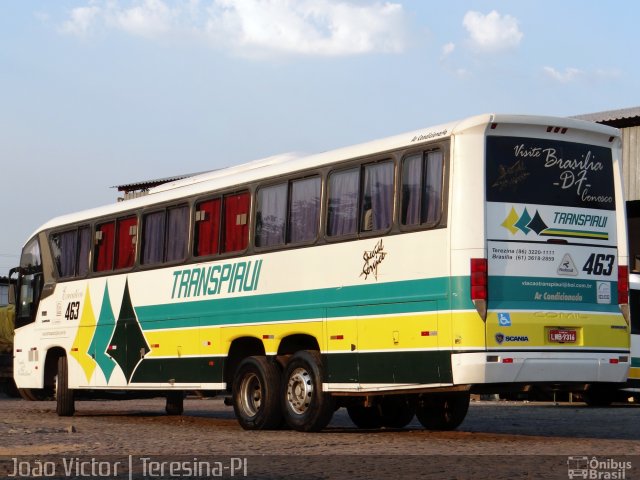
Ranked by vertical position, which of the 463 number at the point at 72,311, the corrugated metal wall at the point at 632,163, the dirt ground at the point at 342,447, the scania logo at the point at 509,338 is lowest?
the dirt ground at the point at 342,447

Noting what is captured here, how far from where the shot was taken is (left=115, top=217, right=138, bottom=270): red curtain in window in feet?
65.6

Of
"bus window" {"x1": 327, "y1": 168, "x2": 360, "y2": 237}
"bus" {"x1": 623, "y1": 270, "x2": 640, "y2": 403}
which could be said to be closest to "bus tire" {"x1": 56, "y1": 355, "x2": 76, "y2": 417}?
"bus window" {"x1": 327, "y1": 168, "x2": 360, "y2": 237}

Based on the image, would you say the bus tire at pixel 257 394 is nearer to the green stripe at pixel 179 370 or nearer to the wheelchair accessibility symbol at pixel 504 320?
the green stripe at pixel 179 370

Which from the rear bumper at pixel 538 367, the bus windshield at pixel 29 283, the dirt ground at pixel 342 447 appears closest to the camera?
the dirt ground at pixel 342 447

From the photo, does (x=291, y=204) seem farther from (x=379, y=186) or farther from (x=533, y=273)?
(x=533, y=273)

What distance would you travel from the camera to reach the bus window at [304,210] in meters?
16.1

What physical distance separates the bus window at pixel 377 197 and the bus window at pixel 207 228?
3366 millimetres

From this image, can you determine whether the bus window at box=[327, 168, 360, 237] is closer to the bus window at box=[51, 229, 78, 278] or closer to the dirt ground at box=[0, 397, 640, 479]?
the dirt ground at box=[0, 397, 640, 479]

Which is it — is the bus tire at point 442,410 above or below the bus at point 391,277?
below

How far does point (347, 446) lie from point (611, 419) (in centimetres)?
840

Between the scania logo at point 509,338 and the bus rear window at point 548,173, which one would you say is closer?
the scania logo at point 509,338

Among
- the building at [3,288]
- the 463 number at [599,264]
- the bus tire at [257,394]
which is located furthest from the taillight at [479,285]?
the building at [3,288]

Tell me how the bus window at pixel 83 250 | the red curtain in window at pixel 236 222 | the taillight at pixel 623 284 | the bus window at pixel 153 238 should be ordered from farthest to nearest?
the bus window at pixel 83 250, the bus window at pixel 153 238, the red curtain in window at pixel 236 222, the taillight at pixel 623 284

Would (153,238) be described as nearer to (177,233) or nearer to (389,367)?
(177,233)
